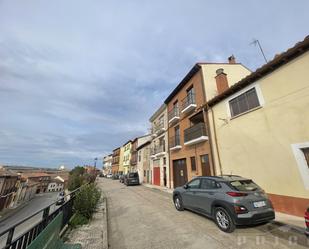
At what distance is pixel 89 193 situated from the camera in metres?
7.28

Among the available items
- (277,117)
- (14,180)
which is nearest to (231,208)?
(277,117)

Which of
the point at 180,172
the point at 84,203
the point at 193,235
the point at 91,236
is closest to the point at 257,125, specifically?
the point at 193,235

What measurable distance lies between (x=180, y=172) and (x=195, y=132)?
5148 mm

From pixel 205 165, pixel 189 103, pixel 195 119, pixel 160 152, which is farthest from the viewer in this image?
pixel 160 152

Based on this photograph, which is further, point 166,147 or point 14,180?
point 14,180

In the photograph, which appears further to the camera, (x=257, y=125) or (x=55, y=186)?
(x=55, y=186)

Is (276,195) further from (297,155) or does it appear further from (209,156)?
(209,156)

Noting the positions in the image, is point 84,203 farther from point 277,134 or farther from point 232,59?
point 232,59

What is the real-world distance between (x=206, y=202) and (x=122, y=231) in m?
3.10

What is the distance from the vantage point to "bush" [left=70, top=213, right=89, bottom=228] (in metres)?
5.91

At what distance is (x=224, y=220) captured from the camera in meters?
4.98

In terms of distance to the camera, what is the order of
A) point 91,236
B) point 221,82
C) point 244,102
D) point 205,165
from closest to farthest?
point 91,236 → point 244,102 → point 205,165 → point 221,82

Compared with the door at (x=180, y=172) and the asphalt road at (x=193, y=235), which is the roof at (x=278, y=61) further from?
the door at (x=180, y=172)

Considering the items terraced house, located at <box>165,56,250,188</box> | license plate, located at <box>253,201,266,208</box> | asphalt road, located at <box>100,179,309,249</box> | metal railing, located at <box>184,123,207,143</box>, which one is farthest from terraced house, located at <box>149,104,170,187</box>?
license plate, located at <box>253,201,266,208</box>
